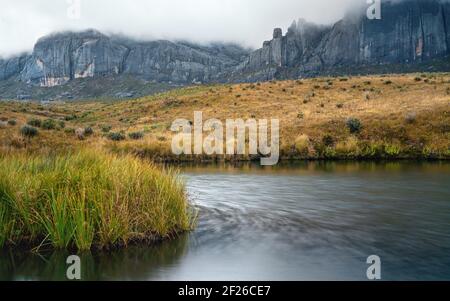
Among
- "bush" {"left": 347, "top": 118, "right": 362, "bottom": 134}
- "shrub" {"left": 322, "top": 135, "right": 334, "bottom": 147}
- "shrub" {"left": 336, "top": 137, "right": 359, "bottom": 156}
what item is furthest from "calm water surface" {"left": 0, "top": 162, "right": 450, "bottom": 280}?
"bush" {"left": 347, "top": 118, "right": 362, "bottom": 134}

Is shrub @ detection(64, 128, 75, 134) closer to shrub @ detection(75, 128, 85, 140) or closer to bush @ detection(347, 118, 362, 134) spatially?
shrub @ detection(75, 128, 85, 140)

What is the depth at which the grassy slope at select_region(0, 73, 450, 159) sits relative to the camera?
117 ft

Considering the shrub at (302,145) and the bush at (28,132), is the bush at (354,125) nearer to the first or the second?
the shrub at (302,145)

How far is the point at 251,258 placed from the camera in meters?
11.0

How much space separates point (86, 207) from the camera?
1089 cm

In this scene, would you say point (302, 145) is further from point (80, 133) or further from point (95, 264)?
point (95, 264)

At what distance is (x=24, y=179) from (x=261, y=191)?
39.4ft

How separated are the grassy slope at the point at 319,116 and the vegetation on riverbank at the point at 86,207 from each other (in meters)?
8.17

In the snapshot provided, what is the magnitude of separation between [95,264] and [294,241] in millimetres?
5333

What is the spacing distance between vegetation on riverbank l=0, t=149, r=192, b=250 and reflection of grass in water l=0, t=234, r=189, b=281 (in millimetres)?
369

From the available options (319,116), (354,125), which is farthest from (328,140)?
(319,116)

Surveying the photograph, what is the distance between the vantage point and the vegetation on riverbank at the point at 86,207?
35.3 ft
